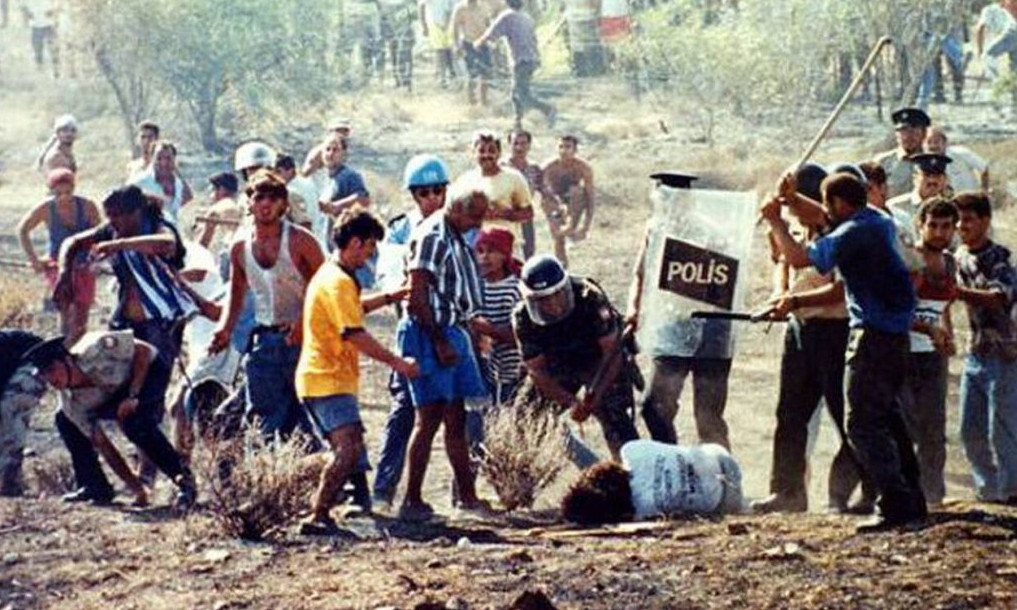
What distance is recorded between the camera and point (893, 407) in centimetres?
855

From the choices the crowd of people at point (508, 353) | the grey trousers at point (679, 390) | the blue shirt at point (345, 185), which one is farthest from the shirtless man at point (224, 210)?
the grey trousers at point (679, 390)

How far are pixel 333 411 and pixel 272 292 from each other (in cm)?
79

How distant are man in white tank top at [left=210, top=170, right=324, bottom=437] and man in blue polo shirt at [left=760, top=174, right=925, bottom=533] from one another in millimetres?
2354

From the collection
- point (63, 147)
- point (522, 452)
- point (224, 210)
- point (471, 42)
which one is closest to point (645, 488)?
point (522, 452)

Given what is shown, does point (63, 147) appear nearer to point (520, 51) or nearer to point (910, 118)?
point (910, 118)

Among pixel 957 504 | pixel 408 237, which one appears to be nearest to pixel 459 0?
pixel 408 237

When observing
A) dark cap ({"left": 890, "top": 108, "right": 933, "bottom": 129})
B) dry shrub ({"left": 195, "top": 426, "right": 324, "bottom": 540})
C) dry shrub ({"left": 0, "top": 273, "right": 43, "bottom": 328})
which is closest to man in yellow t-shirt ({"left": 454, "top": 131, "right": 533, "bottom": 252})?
dark cap ({"left": 890, "top": 108, "right": 933, "bottom": 129})

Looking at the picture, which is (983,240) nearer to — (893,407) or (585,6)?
(893,407)

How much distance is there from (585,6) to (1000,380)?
66.2 feet

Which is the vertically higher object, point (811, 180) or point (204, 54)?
point (811, 180)

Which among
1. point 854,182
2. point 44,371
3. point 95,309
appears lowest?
point 95,309

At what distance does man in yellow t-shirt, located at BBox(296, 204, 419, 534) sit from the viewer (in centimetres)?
896

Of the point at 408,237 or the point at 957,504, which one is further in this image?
the point at 408,237

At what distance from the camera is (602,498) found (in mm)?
9320
